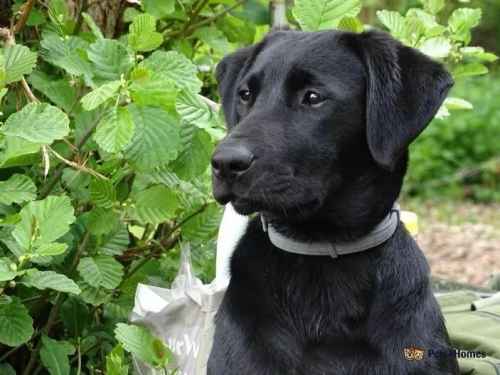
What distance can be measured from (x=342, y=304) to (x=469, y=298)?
1.60 m

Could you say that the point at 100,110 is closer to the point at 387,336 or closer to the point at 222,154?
the point at 222,154

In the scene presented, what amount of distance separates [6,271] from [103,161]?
703 mm

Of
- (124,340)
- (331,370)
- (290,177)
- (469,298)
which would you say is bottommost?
(469,298)

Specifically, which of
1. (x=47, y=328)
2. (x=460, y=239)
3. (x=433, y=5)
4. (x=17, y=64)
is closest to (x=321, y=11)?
(x=433, y=5)

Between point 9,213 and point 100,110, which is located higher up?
point 100,110

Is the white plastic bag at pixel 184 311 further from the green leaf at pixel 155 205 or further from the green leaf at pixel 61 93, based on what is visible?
the green leaf at pixel 61 93

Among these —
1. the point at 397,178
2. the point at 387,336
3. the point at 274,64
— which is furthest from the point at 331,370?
the point at 274,64

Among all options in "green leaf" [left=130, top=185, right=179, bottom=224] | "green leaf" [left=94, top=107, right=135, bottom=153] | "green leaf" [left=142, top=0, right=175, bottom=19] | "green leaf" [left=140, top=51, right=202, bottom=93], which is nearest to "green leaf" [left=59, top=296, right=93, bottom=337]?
"green leaf" [left=130, top=185, right=179, bottom=224]

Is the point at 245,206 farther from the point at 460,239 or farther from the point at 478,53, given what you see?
the point at 460,239

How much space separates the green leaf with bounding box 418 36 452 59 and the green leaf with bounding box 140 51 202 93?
94 cm

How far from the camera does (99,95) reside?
9.45 ft

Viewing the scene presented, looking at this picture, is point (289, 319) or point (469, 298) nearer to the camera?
point (289, 319)

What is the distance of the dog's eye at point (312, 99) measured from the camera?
2.87 m

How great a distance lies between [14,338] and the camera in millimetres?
3055
